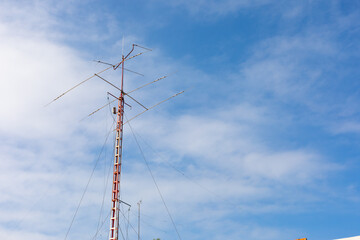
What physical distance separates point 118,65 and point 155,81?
165 inches

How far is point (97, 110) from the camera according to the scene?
146 feet

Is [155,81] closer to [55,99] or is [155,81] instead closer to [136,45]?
[136,45]

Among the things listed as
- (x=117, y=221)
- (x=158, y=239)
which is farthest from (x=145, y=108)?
(x=158, y=239)

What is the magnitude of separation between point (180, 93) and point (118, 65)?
6.90 metres

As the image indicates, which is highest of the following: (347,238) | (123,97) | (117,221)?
(123,97)

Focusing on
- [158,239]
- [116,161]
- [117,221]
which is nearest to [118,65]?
[116,161]

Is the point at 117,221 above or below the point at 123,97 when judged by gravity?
below

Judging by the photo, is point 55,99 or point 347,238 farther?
point 55,99

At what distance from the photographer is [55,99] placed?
42000 millimetres

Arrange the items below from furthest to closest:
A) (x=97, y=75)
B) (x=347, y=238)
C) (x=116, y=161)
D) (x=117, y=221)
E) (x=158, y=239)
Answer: (x=158, y=239)
(x=97, y=75)
(x=116, y=161)
(x=117, y=221)
(x=347, y=238)

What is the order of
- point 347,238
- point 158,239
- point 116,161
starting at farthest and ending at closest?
point 158,239, point 116,161, point 347,238

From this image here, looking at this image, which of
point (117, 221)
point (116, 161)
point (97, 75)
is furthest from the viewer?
point (97, 75)

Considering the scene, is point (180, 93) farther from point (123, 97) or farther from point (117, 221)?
point (117, 221)

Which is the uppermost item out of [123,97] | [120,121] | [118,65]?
[118,65]
